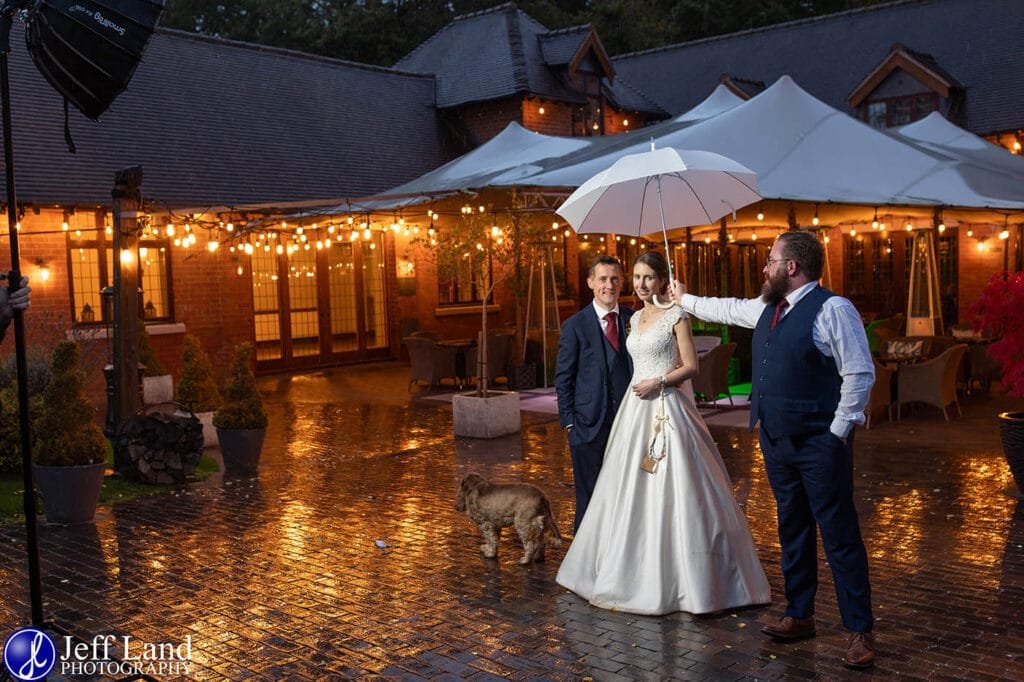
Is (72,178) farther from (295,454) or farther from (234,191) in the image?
(295,454)

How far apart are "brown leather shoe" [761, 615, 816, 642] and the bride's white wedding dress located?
38 centimetres

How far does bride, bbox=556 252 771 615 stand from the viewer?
204 inches

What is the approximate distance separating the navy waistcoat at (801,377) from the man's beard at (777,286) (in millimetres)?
99

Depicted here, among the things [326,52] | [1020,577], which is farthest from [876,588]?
[326,52]

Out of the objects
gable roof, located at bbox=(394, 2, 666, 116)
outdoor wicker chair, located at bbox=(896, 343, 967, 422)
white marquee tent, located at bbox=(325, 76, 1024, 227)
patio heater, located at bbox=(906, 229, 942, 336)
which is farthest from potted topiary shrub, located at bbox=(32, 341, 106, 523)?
gable roof, located at bbox=(394, 2, 666, 116)

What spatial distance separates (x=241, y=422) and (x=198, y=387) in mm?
1718

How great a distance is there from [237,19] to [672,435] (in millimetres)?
32198

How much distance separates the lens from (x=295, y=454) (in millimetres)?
10773

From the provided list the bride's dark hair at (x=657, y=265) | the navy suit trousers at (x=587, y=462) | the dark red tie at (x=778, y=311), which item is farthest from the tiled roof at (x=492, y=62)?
the dark red tie at (x=778, y=311)

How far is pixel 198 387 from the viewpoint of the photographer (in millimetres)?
10977

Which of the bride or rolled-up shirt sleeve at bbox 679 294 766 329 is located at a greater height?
rolled-up shirt sleeve at bbox 679 294 766 329

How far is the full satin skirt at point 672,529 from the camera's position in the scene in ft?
17.0

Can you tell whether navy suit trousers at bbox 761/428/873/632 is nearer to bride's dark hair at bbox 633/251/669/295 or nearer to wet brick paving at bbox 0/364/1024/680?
wet brick paving at bbox 0/364/1024/680

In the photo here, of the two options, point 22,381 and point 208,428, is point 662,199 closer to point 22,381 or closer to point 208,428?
point 22,381
